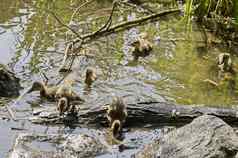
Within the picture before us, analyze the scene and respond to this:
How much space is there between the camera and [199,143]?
5426 mm

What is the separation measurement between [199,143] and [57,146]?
4.16 feet

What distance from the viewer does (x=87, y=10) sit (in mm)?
10383

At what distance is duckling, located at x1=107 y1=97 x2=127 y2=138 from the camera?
20.0 ft

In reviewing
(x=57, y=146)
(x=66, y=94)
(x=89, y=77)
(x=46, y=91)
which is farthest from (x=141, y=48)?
(x=57, y=146)

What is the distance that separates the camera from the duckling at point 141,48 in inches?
331

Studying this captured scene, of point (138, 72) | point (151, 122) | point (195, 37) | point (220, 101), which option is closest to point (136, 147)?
point (151, 122)

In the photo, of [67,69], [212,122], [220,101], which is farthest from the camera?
[67,69]

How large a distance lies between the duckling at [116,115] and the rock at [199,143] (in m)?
0.51

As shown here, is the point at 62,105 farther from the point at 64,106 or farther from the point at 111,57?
the point at 111,57

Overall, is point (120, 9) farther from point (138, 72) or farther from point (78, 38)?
point (138, 72)

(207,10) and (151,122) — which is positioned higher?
(207,10)

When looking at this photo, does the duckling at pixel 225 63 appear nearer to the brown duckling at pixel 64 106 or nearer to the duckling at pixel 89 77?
the duckling at pixel 89 77

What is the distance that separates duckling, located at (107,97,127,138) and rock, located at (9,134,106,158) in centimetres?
35

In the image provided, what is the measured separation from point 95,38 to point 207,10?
188 centimetres
